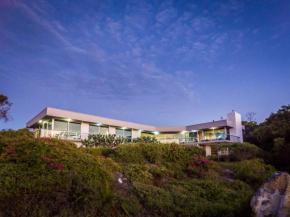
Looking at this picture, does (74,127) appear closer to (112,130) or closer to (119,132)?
(112,130)

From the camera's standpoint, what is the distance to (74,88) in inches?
1087

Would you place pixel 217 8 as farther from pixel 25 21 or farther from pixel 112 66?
pixel 112 66

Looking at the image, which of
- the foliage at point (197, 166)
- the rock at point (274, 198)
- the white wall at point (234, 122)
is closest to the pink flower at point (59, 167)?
the rock at point (274, 198)

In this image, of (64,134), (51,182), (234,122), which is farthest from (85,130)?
(234,122)

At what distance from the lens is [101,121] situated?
2373 centimetres

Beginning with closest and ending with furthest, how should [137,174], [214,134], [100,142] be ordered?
[137,174] < [100,142] < [214,134]

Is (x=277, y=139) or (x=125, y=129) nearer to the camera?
(x=277, y=139)

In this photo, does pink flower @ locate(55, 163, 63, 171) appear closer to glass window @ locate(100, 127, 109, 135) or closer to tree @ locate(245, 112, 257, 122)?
glass window @ locate(100, 127, 109, 135)

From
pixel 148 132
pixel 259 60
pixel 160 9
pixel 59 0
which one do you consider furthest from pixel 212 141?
pixel 59 0

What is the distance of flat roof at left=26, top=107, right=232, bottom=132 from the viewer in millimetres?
20000

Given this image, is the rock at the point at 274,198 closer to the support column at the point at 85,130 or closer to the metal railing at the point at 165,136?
the metal railing at the point at 165,136

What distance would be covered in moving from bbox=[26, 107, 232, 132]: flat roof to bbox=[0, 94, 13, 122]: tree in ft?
7.64

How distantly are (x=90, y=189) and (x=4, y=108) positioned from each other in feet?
62.5

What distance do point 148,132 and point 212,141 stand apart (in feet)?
27.3
